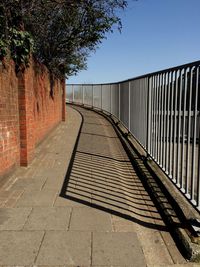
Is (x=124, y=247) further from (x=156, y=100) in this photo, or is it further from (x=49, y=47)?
(x=49, y=47)

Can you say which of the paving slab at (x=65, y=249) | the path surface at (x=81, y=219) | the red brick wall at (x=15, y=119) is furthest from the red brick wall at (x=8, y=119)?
the paving slab at (x=65, y=249)

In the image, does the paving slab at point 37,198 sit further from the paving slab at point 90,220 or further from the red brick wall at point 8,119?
the red brick wall at point 8,119

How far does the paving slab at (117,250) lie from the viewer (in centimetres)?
361

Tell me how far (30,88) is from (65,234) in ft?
15.4

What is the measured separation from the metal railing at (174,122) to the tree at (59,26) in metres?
2.40

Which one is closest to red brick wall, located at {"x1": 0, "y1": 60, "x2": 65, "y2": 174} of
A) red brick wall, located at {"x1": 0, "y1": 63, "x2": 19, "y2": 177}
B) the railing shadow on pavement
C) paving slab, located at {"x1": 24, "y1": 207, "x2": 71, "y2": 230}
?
red brick wall, located at {"x1": 0, "y1": 63, "x2": 19, "y2": 177}

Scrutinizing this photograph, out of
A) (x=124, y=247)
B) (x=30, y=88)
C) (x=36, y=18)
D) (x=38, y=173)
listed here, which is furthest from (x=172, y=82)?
(x=36, y=18)

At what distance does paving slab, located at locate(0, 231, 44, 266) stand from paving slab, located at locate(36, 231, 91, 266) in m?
0.08

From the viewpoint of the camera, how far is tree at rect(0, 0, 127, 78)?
701 centimetres

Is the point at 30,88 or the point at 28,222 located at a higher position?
the point at 30,88

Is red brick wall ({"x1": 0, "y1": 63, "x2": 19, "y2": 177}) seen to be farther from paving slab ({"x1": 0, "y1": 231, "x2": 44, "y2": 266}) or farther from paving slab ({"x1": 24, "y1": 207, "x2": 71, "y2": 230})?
paving slab ({"x1": 0, "y1": 231, "x2": 44, "y2": 266})

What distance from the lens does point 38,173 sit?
727cm

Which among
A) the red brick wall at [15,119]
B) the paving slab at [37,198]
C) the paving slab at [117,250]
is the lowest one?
the paving slab at [117,250]

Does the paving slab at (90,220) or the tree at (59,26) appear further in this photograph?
the tree at (59,26)
